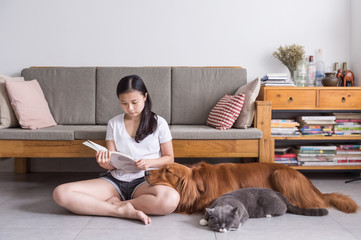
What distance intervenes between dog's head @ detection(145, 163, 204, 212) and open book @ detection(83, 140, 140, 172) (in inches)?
5.1

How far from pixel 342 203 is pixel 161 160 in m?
1.15

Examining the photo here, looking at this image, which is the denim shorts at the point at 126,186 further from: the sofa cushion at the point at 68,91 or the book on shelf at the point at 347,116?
the book on shelf at the point at 347,116

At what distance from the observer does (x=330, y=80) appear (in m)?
3.04

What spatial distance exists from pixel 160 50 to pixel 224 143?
128cm

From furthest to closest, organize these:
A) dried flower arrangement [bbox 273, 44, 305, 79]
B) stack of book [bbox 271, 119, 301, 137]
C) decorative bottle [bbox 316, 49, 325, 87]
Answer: decorative bottle [bbox 316, 49, 325, 87] → dried flower arrangement [bbox 273, 44, 305, 79] → stack of book [bbox 271, 119, 301, 137]

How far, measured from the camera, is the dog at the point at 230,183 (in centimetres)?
202

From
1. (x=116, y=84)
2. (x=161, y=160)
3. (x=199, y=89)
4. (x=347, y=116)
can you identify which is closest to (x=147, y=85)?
(x=116, y=84)

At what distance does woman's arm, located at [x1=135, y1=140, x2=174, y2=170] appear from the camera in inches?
77.4

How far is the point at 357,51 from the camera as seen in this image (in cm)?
323

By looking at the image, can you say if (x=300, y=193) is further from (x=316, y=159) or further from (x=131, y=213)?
(x=131, y=213)

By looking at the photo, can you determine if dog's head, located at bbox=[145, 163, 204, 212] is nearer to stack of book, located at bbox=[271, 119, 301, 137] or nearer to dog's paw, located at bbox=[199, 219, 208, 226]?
dog's paw, located at bbox=[199, 219, 208, 226]

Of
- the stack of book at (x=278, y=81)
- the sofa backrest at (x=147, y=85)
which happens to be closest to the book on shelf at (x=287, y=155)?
the stack of book at (x=278, y=81)

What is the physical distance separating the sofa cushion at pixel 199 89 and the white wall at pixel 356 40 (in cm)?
107

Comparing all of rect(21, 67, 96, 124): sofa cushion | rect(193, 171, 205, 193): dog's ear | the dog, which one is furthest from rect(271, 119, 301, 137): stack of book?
rect(21, 67, 96, 124): sofa cushion
